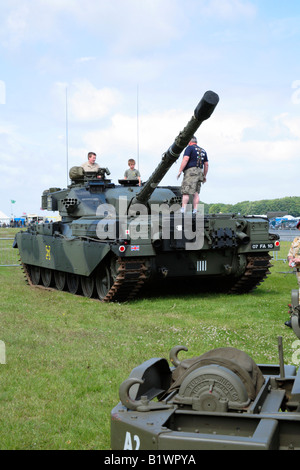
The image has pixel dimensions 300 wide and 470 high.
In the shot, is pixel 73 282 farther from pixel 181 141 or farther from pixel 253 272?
pixel 181 141

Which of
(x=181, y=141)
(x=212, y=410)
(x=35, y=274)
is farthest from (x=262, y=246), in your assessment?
(x=212, y=410)

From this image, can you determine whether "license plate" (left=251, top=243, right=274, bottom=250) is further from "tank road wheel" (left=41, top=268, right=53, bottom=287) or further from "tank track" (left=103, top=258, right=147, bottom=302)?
"tank road wheel" (left=41, top=268, right=53, bottom=287)

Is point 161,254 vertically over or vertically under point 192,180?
under

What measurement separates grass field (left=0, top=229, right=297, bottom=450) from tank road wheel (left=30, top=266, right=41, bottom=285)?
2501 mm

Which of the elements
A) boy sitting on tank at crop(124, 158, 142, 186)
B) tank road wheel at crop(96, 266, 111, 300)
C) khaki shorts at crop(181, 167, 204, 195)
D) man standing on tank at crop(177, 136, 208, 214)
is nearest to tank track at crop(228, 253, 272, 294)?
man standing on tank at crop(177, 136, 208, 214)

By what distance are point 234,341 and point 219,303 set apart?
4.20m

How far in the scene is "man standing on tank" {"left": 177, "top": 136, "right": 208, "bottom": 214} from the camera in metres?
13.3

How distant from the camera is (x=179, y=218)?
39.8 ft

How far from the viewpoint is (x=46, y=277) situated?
1650 cm

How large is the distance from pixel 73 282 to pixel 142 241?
352 centimetres

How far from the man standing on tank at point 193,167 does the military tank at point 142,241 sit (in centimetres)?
82

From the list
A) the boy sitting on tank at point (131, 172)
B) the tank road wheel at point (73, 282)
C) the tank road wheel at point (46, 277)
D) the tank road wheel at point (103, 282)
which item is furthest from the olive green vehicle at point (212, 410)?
the tank road wheel at point (46, 277)

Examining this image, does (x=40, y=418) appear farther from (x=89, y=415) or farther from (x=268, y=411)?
(x=268, y=411)
